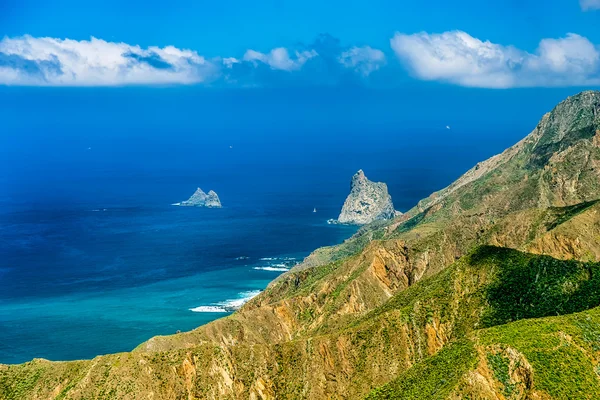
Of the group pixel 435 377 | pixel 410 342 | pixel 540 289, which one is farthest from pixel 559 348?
pixel 410 342

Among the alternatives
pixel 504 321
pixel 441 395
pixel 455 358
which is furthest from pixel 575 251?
pixel 441 395

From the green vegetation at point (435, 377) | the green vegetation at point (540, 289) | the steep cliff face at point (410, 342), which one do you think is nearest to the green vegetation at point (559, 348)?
the steep cliff face at point (410, 342)

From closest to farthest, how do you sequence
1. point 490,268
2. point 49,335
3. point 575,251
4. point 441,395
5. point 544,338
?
point 441,395 < point 544,338 < point 490,268 < point 575,251 < point 49,335

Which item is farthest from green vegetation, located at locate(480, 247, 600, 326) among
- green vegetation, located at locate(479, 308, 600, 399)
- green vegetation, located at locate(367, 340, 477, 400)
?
green vegetation, located at locate(367, 340, 477, 400)

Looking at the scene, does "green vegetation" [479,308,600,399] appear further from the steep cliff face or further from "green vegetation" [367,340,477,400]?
"green vegetation" [367,340,477,400]

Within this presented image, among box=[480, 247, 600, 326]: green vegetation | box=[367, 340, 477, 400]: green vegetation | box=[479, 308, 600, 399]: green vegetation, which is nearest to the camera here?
box=[479, 308, 600, 399]: green vegetation

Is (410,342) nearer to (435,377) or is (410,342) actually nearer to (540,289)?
(540,289)

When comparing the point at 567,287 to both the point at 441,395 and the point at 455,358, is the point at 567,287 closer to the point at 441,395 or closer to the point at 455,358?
the point at 455,358

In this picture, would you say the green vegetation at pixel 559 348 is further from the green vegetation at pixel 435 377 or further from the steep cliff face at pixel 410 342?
the green vegetation at pixel 435 377
